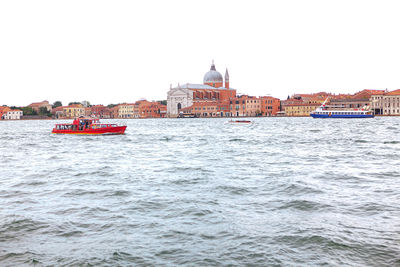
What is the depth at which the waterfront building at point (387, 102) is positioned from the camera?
86875 mm

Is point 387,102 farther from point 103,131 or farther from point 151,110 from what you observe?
point 103,131

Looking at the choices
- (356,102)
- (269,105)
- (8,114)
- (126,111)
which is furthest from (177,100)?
(8,114)

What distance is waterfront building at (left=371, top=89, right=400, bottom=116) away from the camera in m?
86.9

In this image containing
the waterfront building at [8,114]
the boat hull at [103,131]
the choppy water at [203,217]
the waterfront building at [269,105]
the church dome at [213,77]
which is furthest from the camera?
the church dome at [213,77]

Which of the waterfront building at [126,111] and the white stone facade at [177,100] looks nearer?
the white stone facade at [177,100]

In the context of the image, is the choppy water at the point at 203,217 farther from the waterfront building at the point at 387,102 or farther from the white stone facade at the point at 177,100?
the white stone facade at the point at 177,100

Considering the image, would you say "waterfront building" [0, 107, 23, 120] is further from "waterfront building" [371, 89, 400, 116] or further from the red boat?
"waterfront building" [371, 89, 400, 116]

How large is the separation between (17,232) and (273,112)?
10304 centimetres

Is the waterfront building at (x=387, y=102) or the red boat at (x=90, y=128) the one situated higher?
the waterfront building at (x=387, y=102)

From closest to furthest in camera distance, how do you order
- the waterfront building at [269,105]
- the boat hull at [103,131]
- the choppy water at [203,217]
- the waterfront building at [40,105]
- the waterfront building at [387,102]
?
the choppy water at [203,217]
the boat hull at [103,131]
the waterfront building at [387,102]
the waterfront building at [269,105]
the waterfront building at [40,105]

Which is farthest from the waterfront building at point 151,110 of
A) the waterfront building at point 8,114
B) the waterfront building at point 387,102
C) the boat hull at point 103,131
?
the boat hull at point 103,131

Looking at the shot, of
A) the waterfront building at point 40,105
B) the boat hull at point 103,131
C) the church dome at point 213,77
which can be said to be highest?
the church dome at point 213,77

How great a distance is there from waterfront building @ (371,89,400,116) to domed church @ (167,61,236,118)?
117 feet

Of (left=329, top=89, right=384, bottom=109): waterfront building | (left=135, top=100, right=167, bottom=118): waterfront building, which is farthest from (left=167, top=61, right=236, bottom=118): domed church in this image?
(left=329, top=89, right=384, bottom=109): waterfront building
